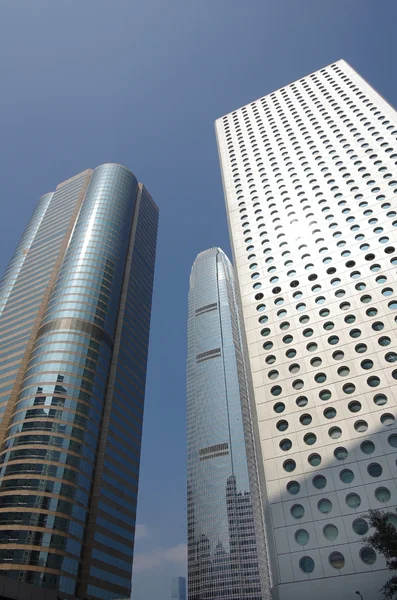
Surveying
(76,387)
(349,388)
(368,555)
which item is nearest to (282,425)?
(349,388)

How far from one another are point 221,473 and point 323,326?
12474 cm

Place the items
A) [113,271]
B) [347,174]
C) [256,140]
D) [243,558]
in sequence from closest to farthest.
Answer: [347,174], [256,140], [113,271], [243,558]

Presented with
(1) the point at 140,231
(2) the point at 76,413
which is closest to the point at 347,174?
(2) the point at 76,413

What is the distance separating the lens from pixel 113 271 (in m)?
92.1

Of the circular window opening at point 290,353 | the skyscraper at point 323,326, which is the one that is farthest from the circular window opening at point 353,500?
Result: the circular window opening at point 290,353

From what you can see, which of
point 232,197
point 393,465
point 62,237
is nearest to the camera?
point 393,465

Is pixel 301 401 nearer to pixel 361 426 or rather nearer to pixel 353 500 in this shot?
pixel 361 426

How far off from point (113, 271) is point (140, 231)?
22236 mm

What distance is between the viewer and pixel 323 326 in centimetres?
3850

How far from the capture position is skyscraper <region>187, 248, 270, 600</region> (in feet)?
440

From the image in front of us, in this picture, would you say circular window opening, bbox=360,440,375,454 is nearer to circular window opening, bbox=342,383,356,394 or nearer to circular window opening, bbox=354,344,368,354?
circular window opening, bbox=342,383,356,394

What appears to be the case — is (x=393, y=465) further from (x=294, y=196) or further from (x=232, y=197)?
(x=232, y=197)

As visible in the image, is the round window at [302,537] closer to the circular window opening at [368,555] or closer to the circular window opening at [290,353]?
the circular window opening at [368,555]

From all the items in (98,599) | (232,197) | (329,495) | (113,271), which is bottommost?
(329,495)
